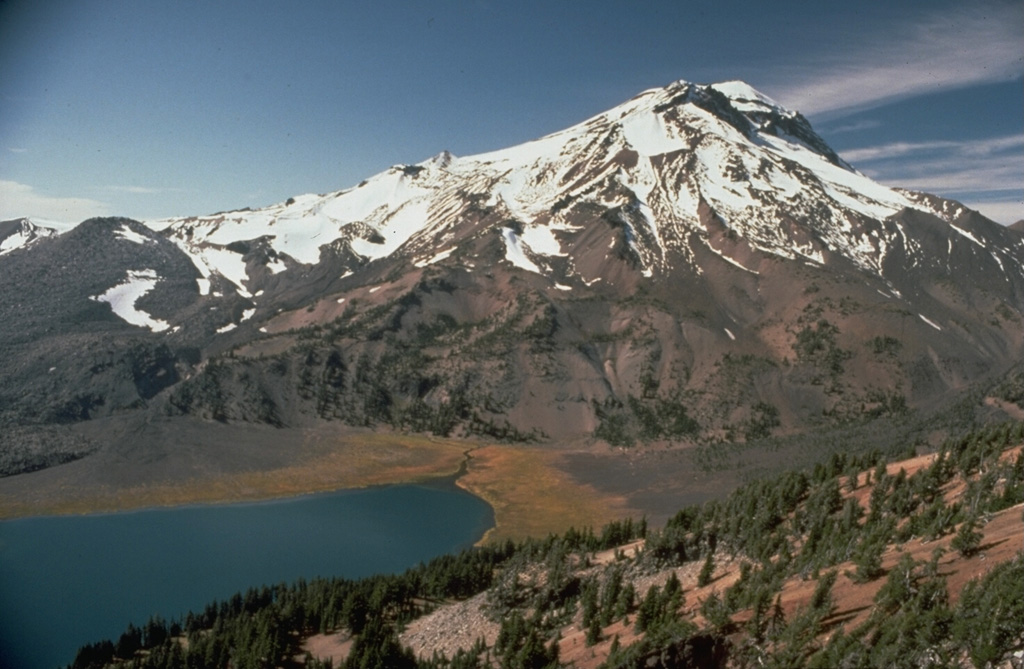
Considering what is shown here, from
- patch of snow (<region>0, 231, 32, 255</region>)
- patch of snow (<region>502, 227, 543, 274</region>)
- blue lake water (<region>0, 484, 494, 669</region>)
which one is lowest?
blue lake water (<region>0, 484, 494, 669</region>)

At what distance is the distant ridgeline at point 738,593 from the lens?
52.0 feet

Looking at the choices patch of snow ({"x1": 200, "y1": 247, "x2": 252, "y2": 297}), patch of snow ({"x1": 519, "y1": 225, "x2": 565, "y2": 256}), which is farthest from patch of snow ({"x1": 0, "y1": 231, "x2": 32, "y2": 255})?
patch of snow ({"x1": 519, "y1": 225, "x2": 565, "y2": 256})

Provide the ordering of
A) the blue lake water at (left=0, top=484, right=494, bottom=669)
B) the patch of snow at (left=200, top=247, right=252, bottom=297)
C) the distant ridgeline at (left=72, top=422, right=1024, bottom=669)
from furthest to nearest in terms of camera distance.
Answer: the patch of snow at (left=200, top=247, right=252, bottom=297)
the blue lake water at (left=0, top=484, right=494, bottom=669)
the distant ridgeline at (left=72, top=422, right=1024, bottom=669)

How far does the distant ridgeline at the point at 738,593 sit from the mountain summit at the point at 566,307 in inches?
2197

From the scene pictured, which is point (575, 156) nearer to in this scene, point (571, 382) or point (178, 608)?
point (571, 382)

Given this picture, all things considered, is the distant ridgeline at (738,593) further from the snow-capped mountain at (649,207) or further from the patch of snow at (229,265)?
the patch of snow at (229,265)

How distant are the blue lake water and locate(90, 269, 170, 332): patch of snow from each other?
87920mm

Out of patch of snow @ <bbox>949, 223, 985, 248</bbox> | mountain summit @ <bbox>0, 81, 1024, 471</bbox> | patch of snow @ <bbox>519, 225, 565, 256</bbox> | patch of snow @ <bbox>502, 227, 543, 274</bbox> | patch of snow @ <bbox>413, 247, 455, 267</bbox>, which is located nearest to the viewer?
mountain summit @ <bbox>0, 81, 1024, 471</bbox>

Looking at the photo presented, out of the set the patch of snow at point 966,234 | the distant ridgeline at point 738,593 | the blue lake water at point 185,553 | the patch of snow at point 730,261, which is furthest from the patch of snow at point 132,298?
the patch of snow at point 966,234

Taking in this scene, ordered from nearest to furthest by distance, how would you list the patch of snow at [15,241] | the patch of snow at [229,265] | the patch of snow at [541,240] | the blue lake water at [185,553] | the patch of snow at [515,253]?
the blue lake water at [185,553]
the patch of snow at [515,253]
the patch of snow at [541,240]
the patch of snow at [15,241]
the patch of snow at [229,265]

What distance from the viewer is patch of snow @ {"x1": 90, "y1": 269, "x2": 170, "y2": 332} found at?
142 meters

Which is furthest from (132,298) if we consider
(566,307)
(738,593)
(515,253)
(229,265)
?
(738,593)

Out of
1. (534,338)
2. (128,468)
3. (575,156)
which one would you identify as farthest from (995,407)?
(575,156)

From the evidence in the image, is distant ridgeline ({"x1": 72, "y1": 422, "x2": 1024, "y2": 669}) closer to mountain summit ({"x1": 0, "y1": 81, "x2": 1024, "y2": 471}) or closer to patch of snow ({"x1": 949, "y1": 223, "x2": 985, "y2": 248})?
mountain summit ({"x1": 0, "y1": 81, "x2": 1024, "y2": 471})
